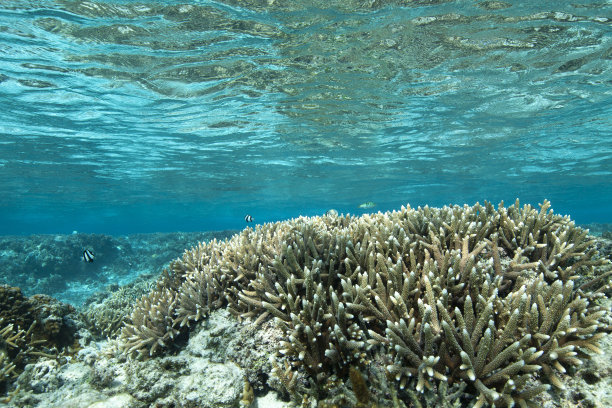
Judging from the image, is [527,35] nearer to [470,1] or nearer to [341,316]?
[470,1]

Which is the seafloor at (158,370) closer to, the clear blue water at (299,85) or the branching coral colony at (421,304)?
the branching coral colony at (421,304)

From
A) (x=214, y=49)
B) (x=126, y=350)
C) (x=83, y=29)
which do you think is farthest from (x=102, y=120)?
(x=126, y=350)

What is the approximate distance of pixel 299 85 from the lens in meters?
14.9

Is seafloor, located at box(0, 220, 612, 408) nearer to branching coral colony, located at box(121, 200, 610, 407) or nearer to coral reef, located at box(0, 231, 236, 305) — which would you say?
branching coral colony, located at box(121, 200, 610, 407)

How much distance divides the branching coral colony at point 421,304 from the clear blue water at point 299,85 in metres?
8.57

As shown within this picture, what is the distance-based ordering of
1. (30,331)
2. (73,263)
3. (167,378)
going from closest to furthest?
1. (167,378)
2. (30,331)
3. (73,263)

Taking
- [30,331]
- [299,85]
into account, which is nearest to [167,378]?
[30,331]

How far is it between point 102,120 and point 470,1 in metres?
19.7

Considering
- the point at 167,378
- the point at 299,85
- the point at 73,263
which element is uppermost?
the point at 299,85

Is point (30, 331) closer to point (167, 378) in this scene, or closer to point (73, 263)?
point (167, 378)

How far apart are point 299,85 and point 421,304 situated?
13.9 m

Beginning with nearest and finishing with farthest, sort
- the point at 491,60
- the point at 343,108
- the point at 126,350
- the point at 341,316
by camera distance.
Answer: the point at 341,316, the point at 126,350, the point at 491,60, the point at 343,108

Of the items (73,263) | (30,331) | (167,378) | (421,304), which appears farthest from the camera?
(73,263)

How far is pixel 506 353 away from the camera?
2555 mm
